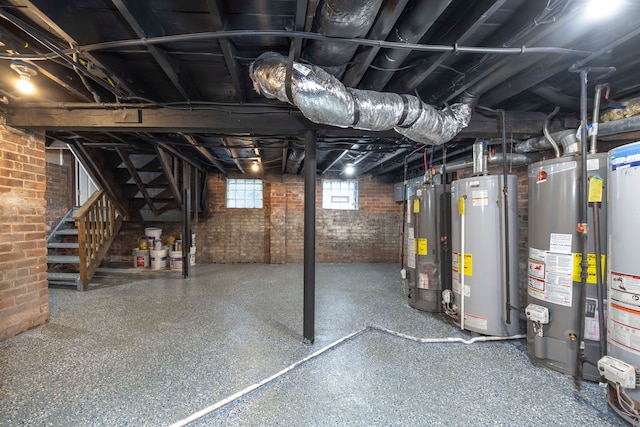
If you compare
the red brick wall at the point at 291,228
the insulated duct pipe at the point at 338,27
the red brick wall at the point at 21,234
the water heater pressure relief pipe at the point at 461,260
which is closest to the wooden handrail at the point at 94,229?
the red brick wall at the point at 21,234

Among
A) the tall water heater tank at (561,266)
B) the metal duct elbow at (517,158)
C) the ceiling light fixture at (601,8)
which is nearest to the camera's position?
the ceiling light fixture at (601,8)

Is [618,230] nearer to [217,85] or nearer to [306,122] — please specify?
[306,122]

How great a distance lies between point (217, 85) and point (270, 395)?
7.47 feet

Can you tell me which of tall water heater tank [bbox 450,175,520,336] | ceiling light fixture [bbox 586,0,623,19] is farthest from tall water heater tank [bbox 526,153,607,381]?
ceiling light fixture [bbox 586,0,623,19]

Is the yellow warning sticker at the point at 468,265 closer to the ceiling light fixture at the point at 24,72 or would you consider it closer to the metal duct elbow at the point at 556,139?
the metal duct elbow at the point at 556,139

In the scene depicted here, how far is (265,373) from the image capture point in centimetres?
185

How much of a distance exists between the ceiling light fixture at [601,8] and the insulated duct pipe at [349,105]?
910 millimetres

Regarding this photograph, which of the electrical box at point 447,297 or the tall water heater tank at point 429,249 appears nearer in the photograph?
the electrical box at point 447,297

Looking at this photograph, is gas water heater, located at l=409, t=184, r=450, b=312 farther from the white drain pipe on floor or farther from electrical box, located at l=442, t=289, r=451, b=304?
the white drain pipe on floor

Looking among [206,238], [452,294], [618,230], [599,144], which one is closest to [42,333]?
[206,238]

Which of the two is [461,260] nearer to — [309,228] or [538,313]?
[538,313]

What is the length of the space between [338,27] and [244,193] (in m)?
5.05

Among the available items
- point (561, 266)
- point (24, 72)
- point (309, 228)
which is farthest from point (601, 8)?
point (24, 72)

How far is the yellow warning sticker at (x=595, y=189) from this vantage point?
1670mm
